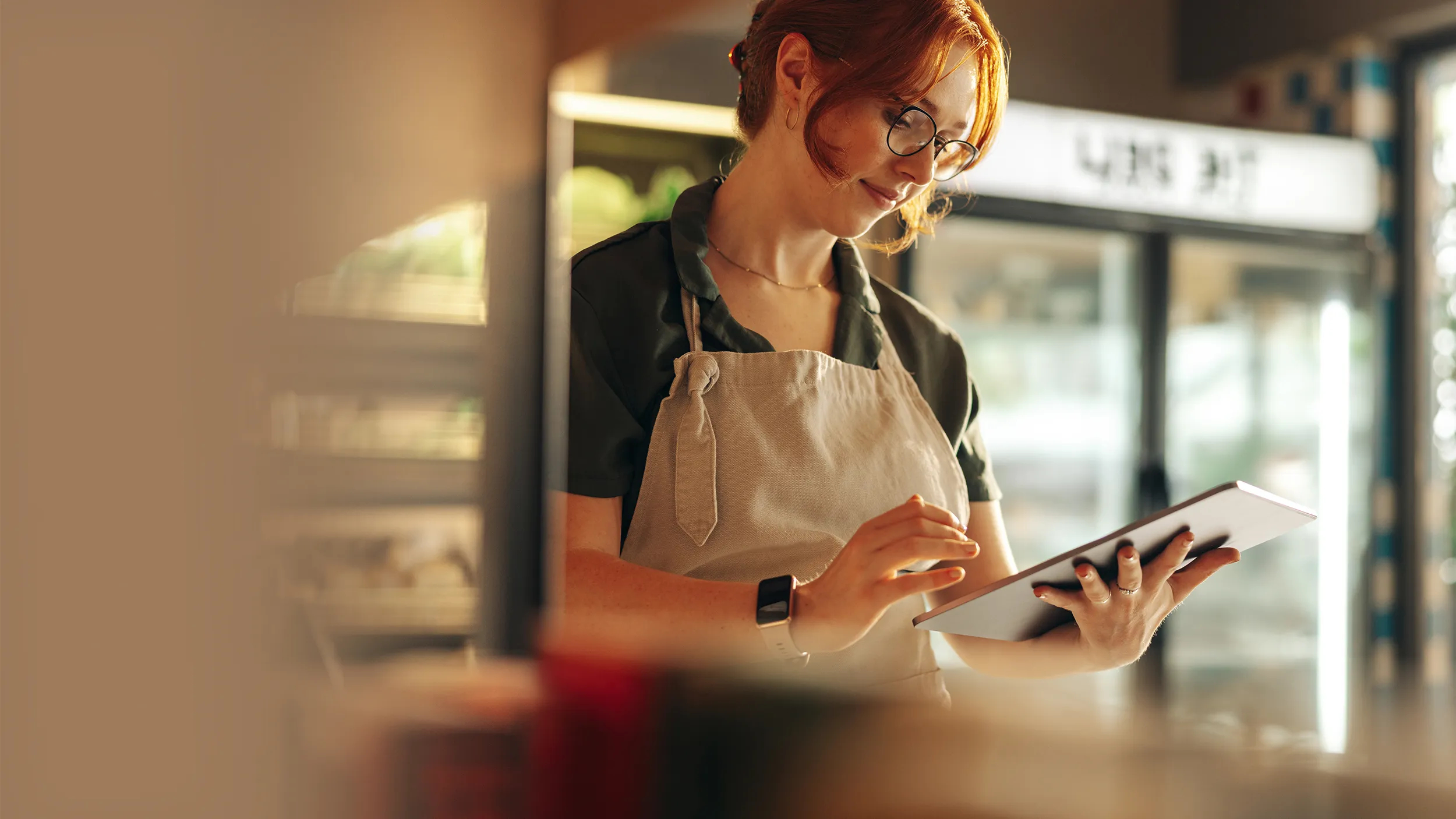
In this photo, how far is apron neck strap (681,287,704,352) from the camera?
83 cm

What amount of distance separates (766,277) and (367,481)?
2.52ft

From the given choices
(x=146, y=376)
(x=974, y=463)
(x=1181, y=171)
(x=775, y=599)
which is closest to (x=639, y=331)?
(x=775, y=599)

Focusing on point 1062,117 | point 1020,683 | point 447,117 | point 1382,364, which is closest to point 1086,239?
point 1062,117

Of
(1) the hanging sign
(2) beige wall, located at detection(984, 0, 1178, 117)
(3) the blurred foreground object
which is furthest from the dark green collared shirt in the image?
(2) beige wall, located at detection(984, 0, 1178, 117)

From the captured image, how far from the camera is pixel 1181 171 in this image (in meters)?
3.01

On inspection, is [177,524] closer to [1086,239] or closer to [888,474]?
[888,474]

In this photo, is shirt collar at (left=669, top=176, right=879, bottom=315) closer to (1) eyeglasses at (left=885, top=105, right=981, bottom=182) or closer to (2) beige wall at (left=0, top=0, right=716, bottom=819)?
(1) eyeglasses at (left=885, top=105, right=981, bottom=182)

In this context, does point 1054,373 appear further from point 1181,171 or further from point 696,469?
point 696,469

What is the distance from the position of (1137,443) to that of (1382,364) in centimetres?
78


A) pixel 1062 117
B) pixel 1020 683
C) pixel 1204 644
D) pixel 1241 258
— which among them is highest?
pixel 1062 117

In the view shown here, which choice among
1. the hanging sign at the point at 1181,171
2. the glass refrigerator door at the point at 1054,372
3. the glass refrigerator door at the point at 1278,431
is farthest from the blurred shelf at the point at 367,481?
the glass refrigerator door at the point at 1278,431

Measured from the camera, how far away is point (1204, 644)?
132 inches

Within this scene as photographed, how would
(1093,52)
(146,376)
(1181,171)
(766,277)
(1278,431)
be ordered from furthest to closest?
(1278,431)
(1093,52)
(1181,171)
(766,277)
(146,376)

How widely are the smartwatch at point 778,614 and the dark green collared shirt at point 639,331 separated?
127 millimetres
